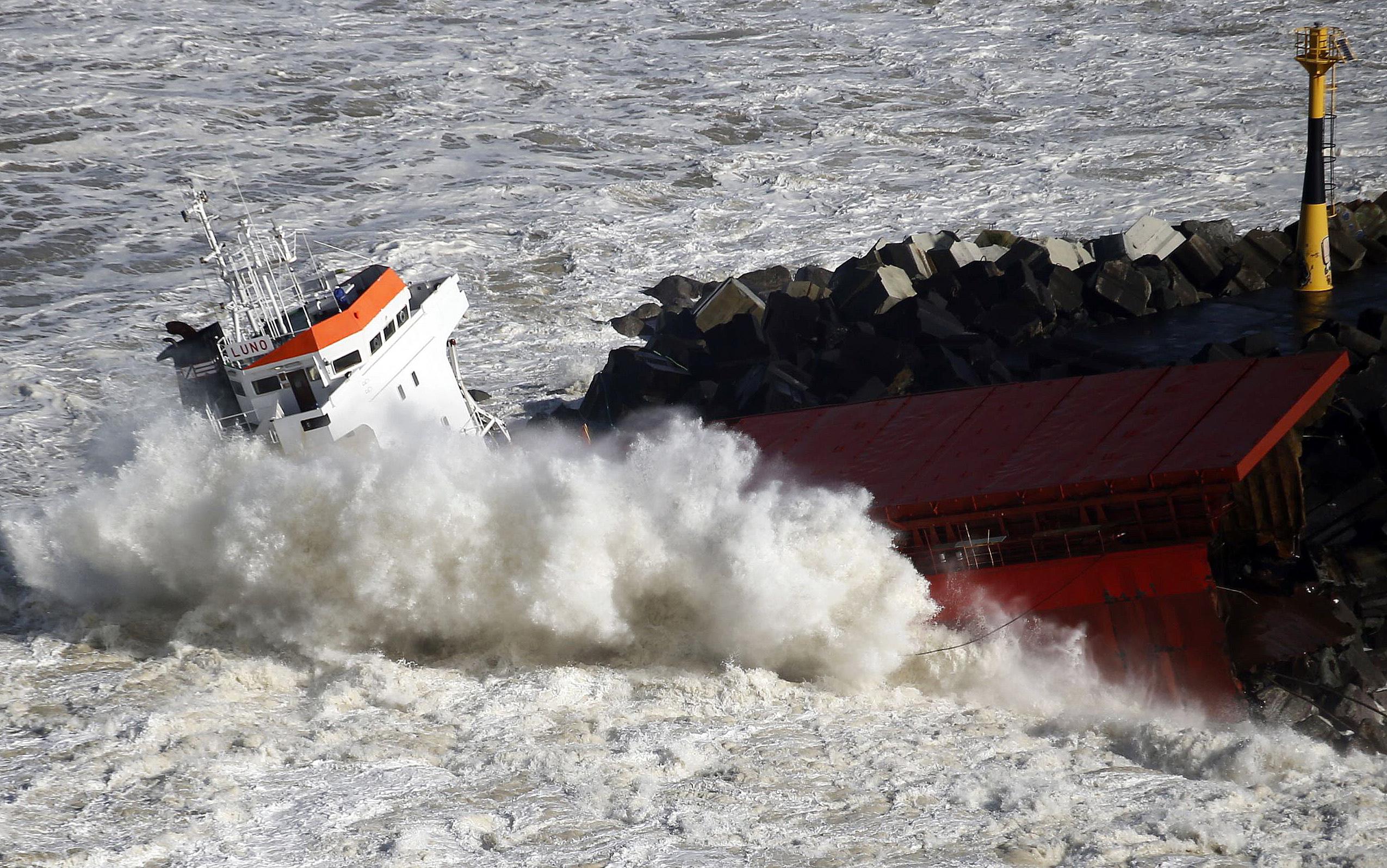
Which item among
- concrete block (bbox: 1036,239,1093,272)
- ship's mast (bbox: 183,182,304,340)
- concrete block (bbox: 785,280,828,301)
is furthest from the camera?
concrete block (bbox: 785,280,828,301)

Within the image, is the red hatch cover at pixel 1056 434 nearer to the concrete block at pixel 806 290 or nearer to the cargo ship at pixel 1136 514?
the cargo ship at pixel 1136 514

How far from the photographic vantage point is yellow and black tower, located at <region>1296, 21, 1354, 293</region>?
54.9 ft

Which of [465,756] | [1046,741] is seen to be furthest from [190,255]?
[1046,741]

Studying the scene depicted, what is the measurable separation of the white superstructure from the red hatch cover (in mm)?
3913

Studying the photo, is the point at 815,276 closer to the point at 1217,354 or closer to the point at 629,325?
the point at 629,325

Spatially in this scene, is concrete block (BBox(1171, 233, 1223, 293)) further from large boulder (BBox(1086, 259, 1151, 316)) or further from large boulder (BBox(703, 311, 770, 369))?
large boulder (BBox(703, 311, 770, 369))

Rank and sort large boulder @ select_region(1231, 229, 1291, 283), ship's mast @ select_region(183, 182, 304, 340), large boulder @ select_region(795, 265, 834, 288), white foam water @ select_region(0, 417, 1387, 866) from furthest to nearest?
large boulder @ select_region(795, 265, 834, 288), large boulder @ select_region(1231, 229, 1291, 283), ship's mast @ select_region(183, 182, 304, 340), white foam water @ select_region(0, 417, 1387, 866)

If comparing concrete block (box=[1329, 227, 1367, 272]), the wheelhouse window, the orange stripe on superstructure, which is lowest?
concrete block (box=[1329, 227, 1367, 272])

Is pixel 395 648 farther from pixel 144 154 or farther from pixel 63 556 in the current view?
pixel 144 154

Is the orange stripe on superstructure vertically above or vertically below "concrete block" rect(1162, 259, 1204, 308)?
above

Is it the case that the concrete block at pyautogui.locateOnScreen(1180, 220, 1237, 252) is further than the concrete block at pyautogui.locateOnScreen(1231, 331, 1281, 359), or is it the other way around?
the concrete block at pyautogui.locateOnScreen(1180, 220, 1237, 252)

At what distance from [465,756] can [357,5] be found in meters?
39.5

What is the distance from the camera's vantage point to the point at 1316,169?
1712 cm

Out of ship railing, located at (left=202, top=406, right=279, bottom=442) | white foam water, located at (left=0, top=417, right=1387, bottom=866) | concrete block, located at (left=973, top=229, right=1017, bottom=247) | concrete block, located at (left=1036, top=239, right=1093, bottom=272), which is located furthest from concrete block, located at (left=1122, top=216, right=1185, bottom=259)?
ship railing, located at (left=202, top=406, right=279, bottom=442)
